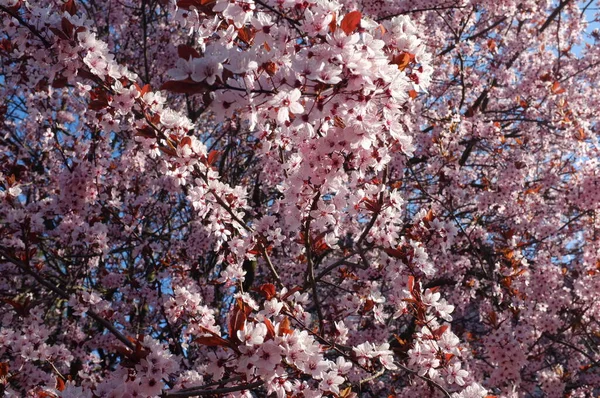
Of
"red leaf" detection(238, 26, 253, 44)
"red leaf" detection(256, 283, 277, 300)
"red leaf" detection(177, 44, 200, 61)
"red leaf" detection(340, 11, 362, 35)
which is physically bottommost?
"red leaf" detection(256, 283, 277, 300)

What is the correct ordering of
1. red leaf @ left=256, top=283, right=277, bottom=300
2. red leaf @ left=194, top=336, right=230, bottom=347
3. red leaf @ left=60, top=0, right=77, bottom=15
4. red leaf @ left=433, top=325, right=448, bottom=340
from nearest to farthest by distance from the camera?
red leaf @ left=194, top=336, right=230, bottom=347
red leaf @ left=60, top=0, right=77, bottom=15
red leaf @ left=256, top=283, right=277, bottom=300
red leaf @ left=433, top=325, right=448, bottom=340

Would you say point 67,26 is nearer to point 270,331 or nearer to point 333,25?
point 333,25

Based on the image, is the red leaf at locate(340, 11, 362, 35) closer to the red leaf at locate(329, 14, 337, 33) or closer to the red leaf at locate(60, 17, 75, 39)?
the red leaf at locate(329, 14, 337, 33)

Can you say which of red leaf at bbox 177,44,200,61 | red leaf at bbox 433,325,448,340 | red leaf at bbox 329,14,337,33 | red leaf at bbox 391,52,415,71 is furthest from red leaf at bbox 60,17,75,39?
red leaf at bbox 433,325,448,340

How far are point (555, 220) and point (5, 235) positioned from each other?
715cm

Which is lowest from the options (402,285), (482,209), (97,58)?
(402,285)

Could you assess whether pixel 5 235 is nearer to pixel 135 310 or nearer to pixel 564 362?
pixel 135 310

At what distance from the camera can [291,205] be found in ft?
9.48

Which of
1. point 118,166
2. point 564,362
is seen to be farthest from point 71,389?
point 564,362

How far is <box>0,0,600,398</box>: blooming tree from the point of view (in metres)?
2.02

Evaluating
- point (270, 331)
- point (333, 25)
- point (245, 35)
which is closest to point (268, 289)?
point (270, 331)

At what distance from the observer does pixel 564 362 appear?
7.95 m

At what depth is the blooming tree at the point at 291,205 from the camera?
2020mm

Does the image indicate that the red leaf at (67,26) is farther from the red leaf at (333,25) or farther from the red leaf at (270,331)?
the red leaf at (270,331)
